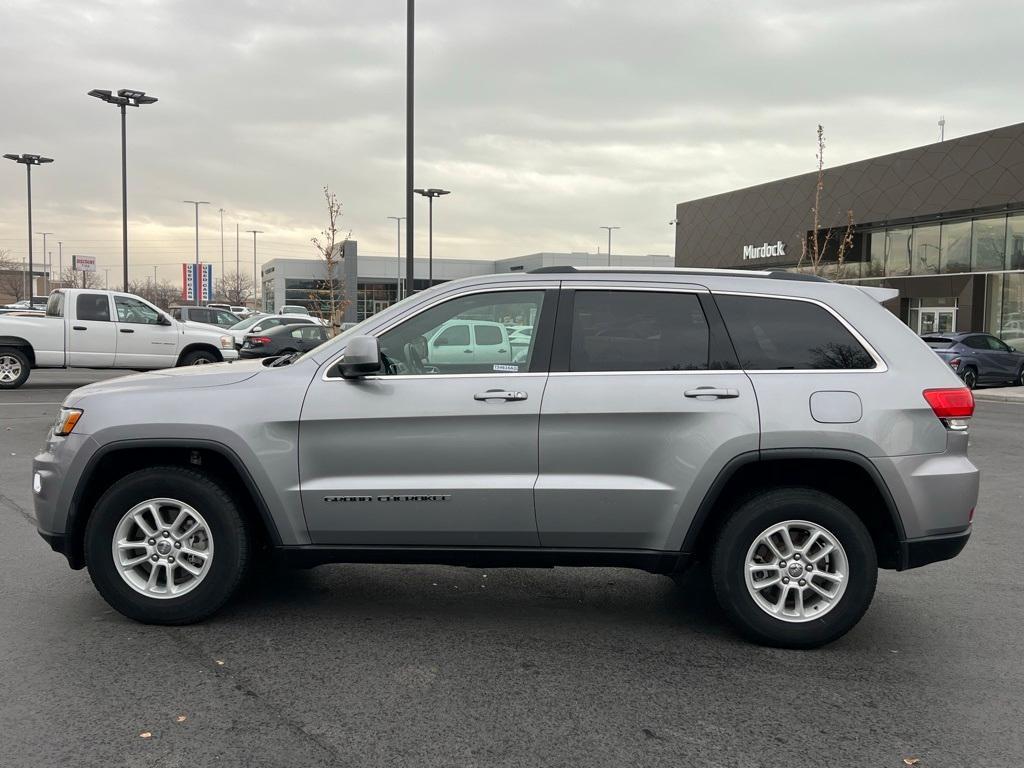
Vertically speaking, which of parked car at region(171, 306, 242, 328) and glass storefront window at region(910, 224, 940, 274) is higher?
glass storefront window at region(910, 224, 940, 274)

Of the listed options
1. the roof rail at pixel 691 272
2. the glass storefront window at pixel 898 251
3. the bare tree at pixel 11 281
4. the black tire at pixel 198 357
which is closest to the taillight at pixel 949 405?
the roof rail at pixel 691 272

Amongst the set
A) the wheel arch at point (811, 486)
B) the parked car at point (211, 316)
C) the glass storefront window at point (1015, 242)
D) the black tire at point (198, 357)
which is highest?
the glass storefront window at point (1015, 242)

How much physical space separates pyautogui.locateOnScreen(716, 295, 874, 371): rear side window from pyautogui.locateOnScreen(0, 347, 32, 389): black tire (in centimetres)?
1622

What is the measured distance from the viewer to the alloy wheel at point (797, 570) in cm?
429

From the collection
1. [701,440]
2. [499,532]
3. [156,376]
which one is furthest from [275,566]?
[701,440]

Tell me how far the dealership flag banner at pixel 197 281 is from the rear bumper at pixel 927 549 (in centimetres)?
8546

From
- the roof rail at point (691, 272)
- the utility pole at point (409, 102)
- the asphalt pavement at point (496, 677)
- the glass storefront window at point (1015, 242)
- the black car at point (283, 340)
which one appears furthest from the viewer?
the glass storefront window at point (1015, 242)

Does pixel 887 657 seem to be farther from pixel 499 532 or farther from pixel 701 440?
pixel 499 532

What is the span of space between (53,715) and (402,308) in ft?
7.85

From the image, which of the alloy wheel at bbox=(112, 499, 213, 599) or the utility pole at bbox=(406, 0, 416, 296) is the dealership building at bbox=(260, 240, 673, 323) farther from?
the alloy wheel at bbox=(112, 499, 213, 599)

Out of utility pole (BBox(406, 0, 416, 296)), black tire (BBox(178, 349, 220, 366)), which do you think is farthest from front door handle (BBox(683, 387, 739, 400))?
black tire (BBox(178, 349, 220, 366))

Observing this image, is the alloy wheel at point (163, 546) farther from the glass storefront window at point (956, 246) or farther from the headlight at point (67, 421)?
the glass storefront window at point (956, 246)

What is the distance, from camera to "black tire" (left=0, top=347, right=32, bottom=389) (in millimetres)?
16828

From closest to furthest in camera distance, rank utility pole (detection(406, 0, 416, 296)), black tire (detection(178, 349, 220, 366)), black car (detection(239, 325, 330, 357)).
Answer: utility pole (detection(406, 0, 416, 296)), black tire (detection(178, 349, 220, 366)), black car (detection(239, 325, 330, 357))
